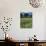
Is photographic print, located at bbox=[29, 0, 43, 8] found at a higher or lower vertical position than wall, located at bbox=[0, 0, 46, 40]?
higher

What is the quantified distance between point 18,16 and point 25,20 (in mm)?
204

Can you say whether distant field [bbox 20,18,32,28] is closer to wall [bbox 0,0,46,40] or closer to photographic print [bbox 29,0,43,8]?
wall [bbox 0,0,46,40]

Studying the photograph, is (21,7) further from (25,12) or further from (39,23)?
(39,23)

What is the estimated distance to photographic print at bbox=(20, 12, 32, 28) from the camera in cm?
299

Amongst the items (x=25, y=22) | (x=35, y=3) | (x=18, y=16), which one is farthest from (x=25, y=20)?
(x=35, y=3)

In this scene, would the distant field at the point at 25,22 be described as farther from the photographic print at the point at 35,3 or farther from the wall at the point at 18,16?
the photographic print at the point at 35,3

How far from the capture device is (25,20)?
2992mm

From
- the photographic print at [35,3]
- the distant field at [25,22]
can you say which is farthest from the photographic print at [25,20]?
the photographic print at [35,3]

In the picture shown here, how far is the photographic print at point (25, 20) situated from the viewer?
9.81 ft

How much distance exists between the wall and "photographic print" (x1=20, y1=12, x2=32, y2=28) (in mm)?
76

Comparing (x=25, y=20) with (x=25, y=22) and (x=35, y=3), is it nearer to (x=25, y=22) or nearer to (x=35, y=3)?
(x=25, y=22)

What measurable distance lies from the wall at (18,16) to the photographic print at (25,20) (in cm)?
8

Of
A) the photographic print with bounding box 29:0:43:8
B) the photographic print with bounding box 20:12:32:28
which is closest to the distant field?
the photographic print with bounding box 20:12:32:28

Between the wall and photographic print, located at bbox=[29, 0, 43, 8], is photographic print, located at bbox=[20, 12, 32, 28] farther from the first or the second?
photographic print, located at bbox=[29, 0, 43, 8]
